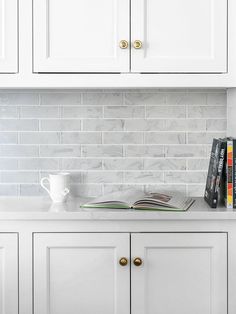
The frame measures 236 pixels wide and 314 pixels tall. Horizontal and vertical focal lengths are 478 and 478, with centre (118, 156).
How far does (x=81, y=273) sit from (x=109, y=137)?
2.47 feet

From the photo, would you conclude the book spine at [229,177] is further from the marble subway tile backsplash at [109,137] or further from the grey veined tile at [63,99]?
the grey veined tile at [63,99]

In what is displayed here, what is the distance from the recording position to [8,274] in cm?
208

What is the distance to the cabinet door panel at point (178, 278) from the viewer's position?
6.82ft

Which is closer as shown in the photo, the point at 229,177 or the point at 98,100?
the point at 229,177

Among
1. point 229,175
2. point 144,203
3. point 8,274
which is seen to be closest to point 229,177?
point 229,175

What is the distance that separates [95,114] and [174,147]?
0.45 m

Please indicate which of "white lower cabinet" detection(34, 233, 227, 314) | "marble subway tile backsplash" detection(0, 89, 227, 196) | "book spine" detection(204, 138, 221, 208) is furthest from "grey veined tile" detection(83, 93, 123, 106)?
"white lower cabinet" detection(34, 233, 227, 314)

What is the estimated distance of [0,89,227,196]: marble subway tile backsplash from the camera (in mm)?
2498

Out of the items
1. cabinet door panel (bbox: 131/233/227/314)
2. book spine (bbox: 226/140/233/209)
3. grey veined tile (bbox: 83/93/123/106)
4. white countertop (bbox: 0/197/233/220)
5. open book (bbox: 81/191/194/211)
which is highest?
grey veined tile (bbox: 83/93/123/106)
